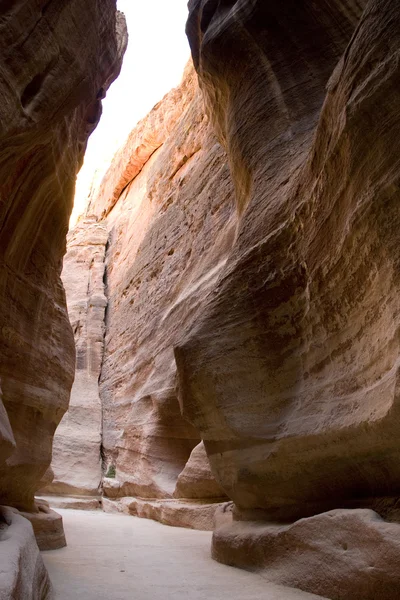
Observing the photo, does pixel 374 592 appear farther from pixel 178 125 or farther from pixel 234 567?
pixel 178 125

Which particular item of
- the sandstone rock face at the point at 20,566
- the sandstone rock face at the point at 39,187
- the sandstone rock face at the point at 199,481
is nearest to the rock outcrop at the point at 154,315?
the sandstone rock face at the point at 199,481

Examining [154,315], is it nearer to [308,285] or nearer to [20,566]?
[308,285]

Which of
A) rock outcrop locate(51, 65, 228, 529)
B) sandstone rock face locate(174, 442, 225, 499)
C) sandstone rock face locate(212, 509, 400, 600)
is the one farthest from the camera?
rock outcrop locate(51, 65, 228, 529)

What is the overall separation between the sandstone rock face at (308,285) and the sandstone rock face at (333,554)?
39 centimetres

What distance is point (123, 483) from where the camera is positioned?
11.9 metres

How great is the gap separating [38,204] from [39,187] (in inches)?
8.0

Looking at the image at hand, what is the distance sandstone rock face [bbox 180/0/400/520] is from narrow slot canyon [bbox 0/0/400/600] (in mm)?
19

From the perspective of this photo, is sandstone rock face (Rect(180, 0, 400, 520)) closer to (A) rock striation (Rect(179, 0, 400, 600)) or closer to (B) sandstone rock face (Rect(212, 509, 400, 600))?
(A) rock striation (Rect(179, 0, 400, 600))

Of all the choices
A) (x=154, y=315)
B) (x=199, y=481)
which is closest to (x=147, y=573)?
(x=199, y=481)

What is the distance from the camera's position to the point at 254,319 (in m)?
4.84

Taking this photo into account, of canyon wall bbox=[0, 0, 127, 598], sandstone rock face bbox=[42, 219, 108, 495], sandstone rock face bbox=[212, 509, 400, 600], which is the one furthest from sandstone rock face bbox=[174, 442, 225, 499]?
sandstone rock face bbox=[42, 219, 108, 495]

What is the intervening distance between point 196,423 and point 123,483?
7603 mm

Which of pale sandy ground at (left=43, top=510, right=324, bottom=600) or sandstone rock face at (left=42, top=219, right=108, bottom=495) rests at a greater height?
sandstone rock face at (left=42, top=219, right=108, bottom=495)

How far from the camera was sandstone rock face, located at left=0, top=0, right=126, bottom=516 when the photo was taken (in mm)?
3830
